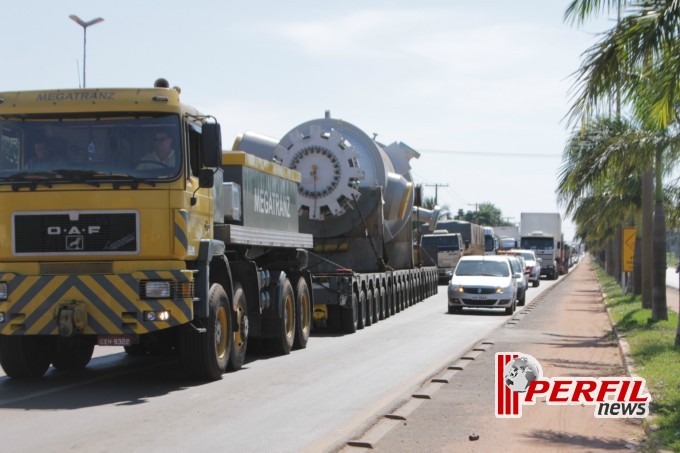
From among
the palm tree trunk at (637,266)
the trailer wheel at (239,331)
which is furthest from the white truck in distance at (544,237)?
the trailer wheel at (239,331)

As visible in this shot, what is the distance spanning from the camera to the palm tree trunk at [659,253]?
68.3 feet

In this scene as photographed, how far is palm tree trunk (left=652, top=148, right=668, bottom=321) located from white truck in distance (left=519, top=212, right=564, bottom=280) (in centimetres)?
4280

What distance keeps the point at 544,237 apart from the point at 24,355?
5552 centimetres

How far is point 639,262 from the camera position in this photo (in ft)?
98.0

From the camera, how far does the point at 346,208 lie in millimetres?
22375

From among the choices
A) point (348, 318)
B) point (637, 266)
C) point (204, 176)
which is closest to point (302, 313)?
point (348, 318)

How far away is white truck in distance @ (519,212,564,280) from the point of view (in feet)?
211

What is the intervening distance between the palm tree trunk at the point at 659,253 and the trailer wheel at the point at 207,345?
1166 cm

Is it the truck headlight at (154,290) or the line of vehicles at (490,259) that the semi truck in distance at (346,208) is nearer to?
the line of vehicles at (490,259)

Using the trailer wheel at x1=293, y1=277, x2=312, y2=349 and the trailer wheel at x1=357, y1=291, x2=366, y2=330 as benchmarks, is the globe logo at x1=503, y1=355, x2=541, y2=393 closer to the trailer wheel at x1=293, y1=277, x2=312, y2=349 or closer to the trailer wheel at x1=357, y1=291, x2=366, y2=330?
the trailer wheel at x1=293, y1=277, x2=312, y2=349

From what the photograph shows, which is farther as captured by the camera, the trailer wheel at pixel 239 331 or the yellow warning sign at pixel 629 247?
the yellow warning sign at pixel 629 247

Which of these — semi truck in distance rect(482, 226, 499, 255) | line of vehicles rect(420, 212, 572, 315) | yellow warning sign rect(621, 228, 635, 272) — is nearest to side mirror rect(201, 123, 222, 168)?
line of vehicles rect(420, 212, 572, 315)

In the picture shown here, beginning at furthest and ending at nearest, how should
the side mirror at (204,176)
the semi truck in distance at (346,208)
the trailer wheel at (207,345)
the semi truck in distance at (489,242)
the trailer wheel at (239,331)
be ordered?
1. the semi truck in distance at (489,242)
2. the semi truck in distance at (346,208)
3. the trailer wheel at (239,331)
4. the trailer wheel at (207,345)
5. the side mirror at (204,176)

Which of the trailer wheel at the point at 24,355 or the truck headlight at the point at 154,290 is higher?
the truck headlight at the point at 154,290
